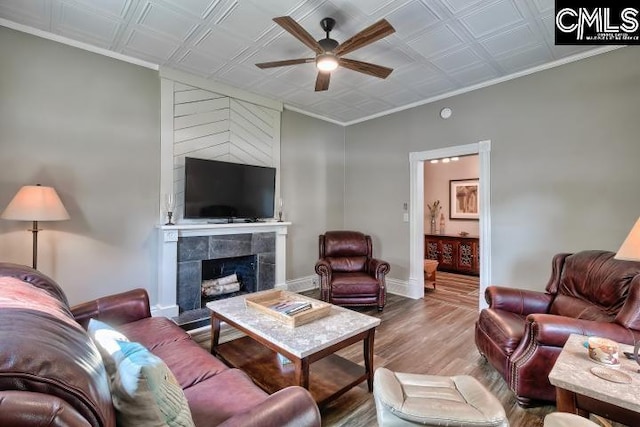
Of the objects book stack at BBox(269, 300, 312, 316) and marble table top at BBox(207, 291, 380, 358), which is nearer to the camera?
marble table top at BBox(207, 291, 380, 358)

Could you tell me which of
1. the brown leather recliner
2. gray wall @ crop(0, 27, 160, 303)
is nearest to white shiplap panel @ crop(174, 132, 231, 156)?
gray wall @ crop(0, 27, 160, 303)

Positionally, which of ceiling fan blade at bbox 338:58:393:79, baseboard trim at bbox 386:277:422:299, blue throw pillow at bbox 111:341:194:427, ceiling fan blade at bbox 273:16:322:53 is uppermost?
ceiling fan blade at bbox 273:16:322:53

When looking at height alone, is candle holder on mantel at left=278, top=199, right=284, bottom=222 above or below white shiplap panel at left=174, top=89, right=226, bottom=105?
below

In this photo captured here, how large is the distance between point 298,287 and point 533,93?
400cm

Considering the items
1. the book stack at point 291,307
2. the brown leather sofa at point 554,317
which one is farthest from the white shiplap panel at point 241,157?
the brown leather sofa at point 554,317

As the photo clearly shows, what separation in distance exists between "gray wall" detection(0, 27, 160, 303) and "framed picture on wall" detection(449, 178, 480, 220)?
19.1ft

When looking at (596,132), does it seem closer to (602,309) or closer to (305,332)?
(602,309)

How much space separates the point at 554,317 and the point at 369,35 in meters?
2.31

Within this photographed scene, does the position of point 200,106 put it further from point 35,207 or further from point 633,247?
point 633,247

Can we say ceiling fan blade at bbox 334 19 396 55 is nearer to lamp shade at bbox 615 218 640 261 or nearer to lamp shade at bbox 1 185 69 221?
lamp shade at bbox 615 218 640 261

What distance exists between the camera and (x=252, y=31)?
2.76 metres

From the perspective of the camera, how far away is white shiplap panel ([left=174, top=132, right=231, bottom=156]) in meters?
3.64

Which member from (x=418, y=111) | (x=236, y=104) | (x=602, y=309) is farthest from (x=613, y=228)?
(x=236, y=104)

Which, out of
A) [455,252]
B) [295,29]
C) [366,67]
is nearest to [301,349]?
[295,29]
